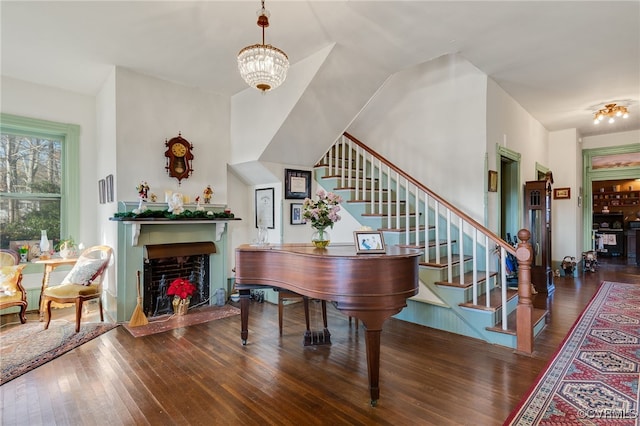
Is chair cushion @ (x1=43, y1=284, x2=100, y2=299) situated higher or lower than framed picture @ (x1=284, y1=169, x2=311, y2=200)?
lower

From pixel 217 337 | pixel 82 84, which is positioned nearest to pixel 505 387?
pixel 217 337

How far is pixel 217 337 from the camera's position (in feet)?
11.4

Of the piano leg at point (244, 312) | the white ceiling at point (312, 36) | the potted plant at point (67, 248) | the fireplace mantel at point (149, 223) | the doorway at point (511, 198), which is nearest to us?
the white ceiling at point (312, 36)

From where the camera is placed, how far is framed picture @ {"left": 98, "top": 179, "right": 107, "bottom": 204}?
444 cm

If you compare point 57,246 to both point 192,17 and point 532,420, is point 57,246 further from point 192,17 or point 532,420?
point 532,420

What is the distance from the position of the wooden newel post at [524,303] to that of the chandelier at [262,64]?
2679 millimetres

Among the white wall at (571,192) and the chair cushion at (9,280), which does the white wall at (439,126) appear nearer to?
the white wall at (571,192)

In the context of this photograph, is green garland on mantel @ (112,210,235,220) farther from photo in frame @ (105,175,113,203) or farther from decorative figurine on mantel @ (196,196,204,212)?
photo in frame @ (105,175,113,203)

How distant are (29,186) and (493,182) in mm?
6533

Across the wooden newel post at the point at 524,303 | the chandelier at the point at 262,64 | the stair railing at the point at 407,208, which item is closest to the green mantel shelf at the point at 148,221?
the stair railing at the point at 407,208

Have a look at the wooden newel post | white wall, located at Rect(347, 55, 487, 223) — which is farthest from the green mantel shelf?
the wooden newel post

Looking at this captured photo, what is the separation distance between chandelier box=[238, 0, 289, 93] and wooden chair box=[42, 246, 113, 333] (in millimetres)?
2897

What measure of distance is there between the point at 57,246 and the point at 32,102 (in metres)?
2.00

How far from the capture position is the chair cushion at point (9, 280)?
12.0ft
